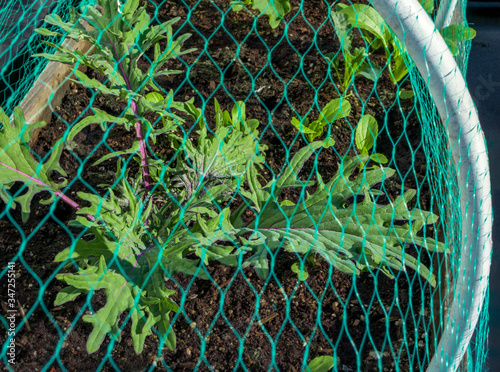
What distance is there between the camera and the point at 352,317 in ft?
6.72

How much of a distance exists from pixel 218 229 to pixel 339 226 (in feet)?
1.34

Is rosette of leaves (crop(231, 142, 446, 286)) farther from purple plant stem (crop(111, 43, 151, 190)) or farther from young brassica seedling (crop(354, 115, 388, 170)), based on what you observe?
young brassica seedling (crop(354, 115, 388, 170))

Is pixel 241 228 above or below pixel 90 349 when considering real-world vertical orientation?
above

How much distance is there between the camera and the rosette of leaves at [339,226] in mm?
1630

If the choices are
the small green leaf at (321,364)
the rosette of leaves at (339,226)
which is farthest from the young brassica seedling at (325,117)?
the small green leaf at (321,364)

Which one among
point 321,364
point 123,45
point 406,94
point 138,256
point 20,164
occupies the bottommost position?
point 321,364

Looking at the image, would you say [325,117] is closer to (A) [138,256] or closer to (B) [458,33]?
(B) [458,33]

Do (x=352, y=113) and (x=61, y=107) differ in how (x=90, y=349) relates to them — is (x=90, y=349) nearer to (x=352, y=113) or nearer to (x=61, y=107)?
(x=61, y=107)

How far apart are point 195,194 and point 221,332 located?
1.91 feet

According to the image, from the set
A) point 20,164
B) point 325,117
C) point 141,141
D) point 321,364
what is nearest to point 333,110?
point 325,117

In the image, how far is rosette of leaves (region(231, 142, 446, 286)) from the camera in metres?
1.63

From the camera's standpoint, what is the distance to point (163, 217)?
1768 mm

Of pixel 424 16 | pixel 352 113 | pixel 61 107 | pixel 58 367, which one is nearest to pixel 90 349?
pixel 58 367

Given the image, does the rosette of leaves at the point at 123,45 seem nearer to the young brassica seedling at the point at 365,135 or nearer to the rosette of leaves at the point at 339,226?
the rosette of leaves at the point at 339,226
